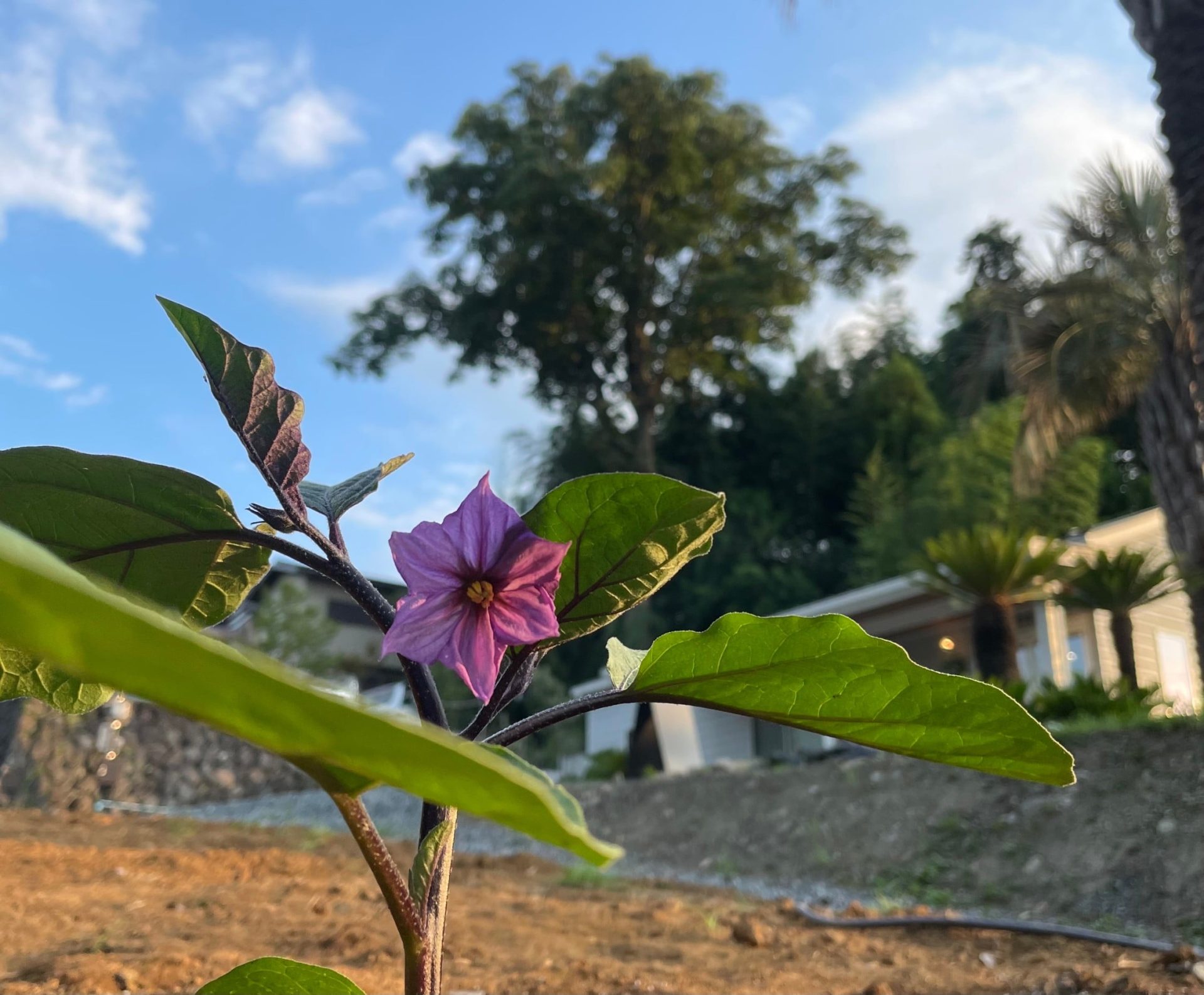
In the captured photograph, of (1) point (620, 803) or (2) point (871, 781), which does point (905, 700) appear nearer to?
(2) point (871, 781)

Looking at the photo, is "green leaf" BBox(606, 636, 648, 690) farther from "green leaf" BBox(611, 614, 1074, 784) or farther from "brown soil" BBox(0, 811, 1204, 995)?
"brown soil" BBox(0, 811, 1204, 995)

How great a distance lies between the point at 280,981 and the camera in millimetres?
488

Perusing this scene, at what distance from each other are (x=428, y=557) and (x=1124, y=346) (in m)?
9.29

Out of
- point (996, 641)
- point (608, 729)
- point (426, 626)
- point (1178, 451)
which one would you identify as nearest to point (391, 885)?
point (426, 626)

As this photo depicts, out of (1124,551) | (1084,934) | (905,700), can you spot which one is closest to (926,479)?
(1124,551)

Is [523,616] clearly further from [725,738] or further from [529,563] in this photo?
[725,738]

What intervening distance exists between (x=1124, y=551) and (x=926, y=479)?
8980mm

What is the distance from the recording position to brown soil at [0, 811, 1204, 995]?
1.58 m

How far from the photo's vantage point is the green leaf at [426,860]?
430 mm

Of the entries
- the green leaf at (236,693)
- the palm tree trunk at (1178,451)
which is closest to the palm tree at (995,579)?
the palm tree trunk at (1178,451)

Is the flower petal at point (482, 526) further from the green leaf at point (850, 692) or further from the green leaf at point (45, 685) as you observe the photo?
the green leaf at point (45, 685)

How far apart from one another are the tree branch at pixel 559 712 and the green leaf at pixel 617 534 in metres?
0.04

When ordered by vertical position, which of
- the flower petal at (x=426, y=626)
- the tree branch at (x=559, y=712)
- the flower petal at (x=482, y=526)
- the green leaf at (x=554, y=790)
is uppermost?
the flower petal at (x=482, y=526)

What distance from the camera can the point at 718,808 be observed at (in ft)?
22.1
